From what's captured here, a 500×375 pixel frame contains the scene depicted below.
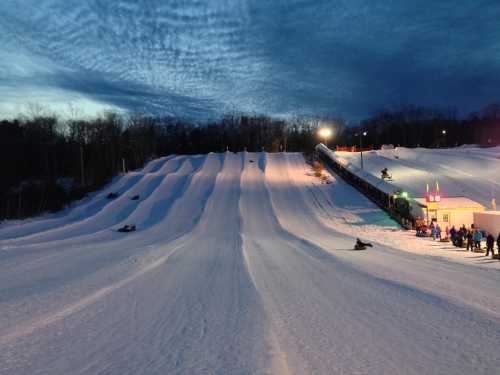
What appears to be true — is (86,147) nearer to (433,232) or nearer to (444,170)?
(444,170)

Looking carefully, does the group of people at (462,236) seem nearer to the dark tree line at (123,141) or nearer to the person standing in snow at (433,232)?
the person standing in snow at (433,232)

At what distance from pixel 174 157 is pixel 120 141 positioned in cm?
1789

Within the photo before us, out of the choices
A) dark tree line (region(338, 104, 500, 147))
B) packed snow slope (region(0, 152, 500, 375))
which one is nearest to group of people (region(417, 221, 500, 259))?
packed snow slope (region(0, 152, 500, 375))

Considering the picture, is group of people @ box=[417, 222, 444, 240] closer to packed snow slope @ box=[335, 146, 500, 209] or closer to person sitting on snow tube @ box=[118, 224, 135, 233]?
packed snow slope @ box=[335, 146, 500, 209]

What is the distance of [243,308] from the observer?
7355mm

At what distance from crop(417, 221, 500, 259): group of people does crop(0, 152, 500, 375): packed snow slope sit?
2.17 m

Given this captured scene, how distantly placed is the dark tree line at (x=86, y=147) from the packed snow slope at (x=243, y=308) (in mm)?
22605

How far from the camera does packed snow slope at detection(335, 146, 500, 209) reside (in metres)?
31.1

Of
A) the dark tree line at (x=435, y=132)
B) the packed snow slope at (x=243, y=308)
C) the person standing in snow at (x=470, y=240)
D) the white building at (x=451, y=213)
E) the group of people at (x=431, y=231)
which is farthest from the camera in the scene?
the dark tree line at (x=435, y=132)

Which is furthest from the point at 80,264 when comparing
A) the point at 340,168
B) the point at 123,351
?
the point at 340,168

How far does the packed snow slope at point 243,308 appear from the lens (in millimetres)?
4875

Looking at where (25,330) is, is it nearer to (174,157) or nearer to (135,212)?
(135,212)

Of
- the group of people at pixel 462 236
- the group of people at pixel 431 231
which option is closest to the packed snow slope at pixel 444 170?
the group of people at pixel 431 231

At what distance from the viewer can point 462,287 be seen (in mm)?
8898
